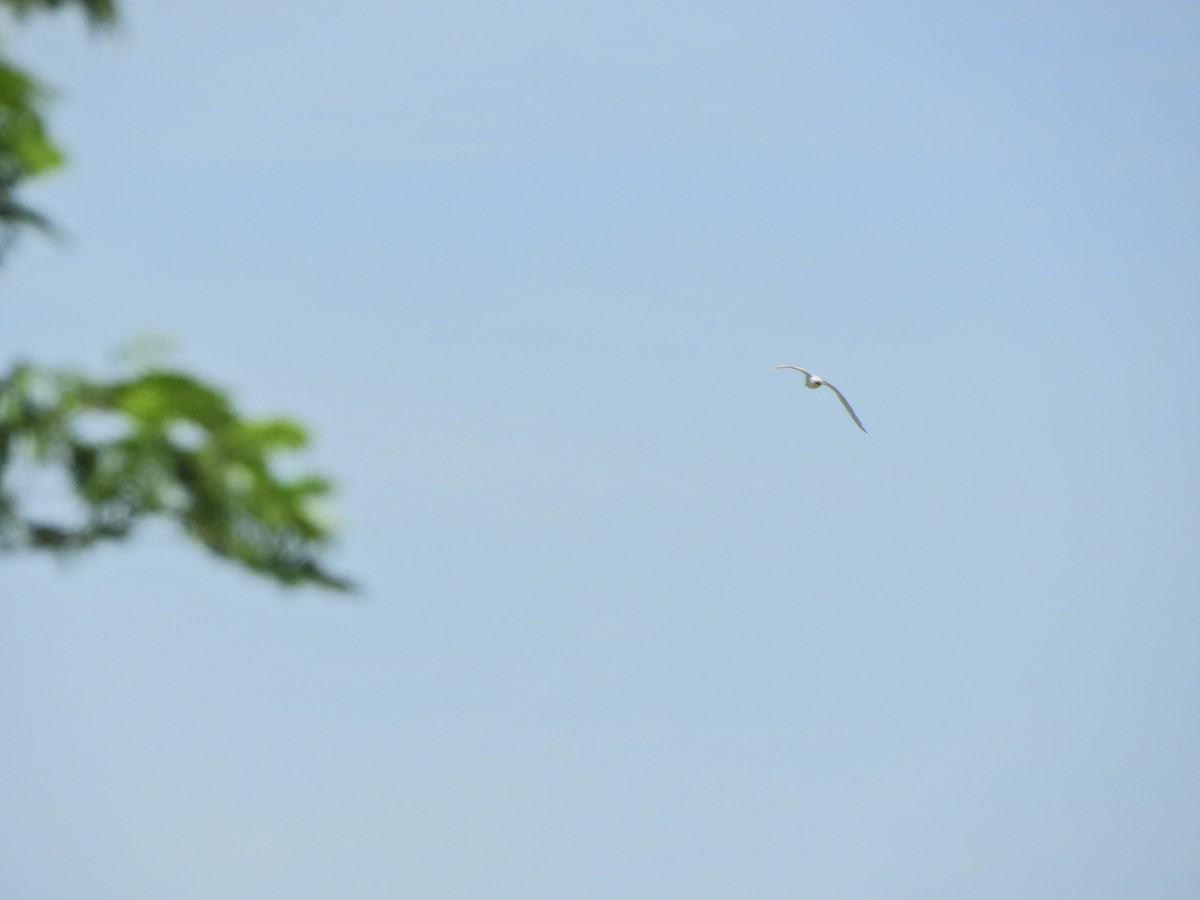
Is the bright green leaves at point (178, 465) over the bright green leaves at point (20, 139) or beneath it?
beneath

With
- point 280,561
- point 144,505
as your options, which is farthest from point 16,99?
point 280,561

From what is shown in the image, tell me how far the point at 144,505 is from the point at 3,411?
37.0 inches

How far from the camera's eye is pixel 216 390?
7766 mm

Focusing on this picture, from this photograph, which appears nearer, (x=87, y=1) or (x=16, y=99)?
(x=16, y=99)

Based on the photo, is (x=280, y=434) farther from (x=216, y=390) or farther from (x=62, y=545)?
(x=62, y=545)

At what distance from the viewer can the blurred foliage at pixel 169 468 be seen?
7.71 metres

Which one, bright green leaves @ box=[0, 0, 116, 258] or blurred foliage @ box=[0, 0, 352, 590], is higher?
bright green leaves @ box=[0, 0, 116, 258]

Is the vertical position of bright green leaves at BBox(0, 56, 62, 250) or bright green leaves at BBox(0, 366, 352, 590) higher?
bright green leaves at BBox(0, 56, 62, 250)

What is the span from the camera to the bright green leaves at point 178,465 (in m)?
7.71

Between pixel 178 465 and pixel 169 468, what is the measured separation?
0.05 metres

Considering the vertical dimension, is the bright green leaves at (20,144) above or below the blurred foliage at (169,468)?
above

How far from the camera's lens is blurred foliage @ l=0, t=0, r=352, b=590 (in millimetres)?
7711

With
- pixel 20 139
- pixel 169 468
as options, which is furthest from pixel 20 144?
pixel 169 468

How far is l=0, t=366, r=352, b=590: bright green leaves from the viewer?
771cm
